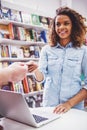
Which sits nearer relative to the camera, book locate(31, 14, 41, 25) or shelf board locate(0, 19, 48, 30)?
shelf board locate(0, 19, 48, 30)

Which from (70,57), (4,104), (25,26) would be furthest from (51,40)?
(25,26)

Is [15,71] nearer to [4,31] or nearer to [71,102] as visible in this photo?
[71,102]

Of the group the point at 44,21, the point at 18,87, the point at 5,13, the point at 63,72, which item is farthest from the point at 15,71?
the point at 44,21

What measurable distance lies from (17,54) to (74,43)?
200 centimetres

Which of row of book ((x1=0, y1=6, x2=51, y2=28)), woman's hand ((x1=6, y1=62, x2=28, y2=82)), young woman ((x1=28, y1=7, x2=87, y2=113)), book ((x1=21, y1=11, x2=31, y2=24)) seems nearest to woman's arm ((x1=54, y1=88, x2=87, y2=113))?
young woman ((x1=28, y1=7, x2=87, y2=113))

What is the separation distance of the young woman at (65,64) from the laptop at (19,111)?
0.52m

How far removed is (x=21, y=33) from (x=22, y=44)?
248 mm

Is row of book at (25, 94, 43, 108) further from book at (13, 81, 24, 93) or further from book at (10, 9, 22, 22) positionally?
book at (10, 9, 22, 22)

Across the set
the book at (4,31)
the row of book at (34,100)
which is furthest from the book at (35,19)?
the row of book at (34,100)

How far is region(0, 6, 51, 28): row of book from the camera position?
361cm

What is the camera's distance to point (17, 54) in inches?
150

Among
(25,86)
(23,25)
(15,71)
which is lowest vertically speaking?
(25,86)

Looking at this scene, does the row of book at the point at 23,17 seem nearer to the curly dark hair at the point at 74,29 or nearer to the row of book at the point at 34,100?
the row of book at the point at 34,100

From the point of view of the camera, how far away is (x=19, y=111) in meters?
1.11
